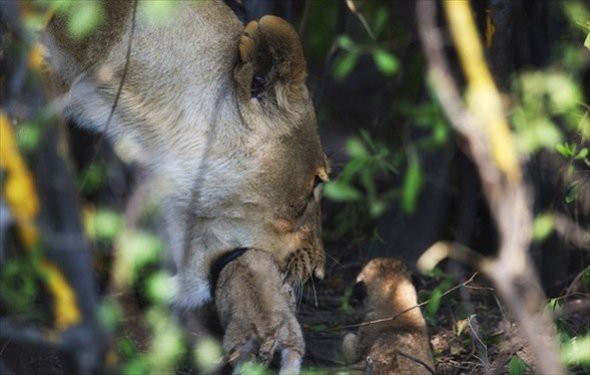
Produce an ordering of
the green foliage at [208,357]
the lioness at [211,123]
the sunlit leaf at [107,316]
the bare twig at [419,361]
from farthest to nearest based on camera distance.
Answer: the bare twig at [419,361] → the lioness at [211,123] → the green foliage at [208,357] → the sunlit leaf at [107,316]

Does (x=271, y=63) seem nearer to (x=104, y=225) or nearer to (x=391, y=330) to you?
(x=104, y=225)

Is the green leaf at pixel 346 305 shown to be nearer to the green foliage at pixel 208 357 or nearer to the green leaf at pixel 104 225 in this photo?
the green foliage at pixel 208 357

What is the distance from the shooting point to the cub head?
10.7 feet

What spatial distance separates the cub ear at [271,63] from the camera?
325 cm

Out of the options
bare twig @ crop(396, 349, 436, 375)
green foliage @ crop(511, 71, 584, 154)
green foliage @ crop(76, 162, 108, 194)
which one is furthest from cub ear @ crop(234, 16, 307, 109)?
bare twig @ crop(396, 349, 436, 375)

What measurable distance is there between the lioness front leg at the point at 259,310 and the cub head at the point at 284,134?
76 millimetres

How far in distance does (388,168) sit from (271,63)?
1.47 m

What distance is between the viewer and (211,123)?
3.32 meters

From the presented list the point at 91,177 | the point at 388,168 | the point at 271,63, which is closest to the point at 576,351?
the point at 271,63

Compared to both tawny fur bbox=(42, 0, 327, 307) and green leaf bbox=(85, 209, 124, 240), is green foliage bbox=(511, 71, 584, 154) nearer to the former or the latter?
tawny fur bbox=(42, 0, 327, 307)

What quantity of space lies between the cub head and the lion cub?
14.5 inches

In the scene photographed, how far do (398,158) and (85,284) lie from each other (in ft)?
9.33

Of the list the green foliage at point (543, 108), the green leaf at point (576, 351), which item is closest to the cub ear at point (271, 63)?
the green foliage at point (543, 108)

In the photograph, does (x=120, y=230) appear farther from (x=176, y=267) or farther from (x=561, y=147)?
(x=561, y=147)
